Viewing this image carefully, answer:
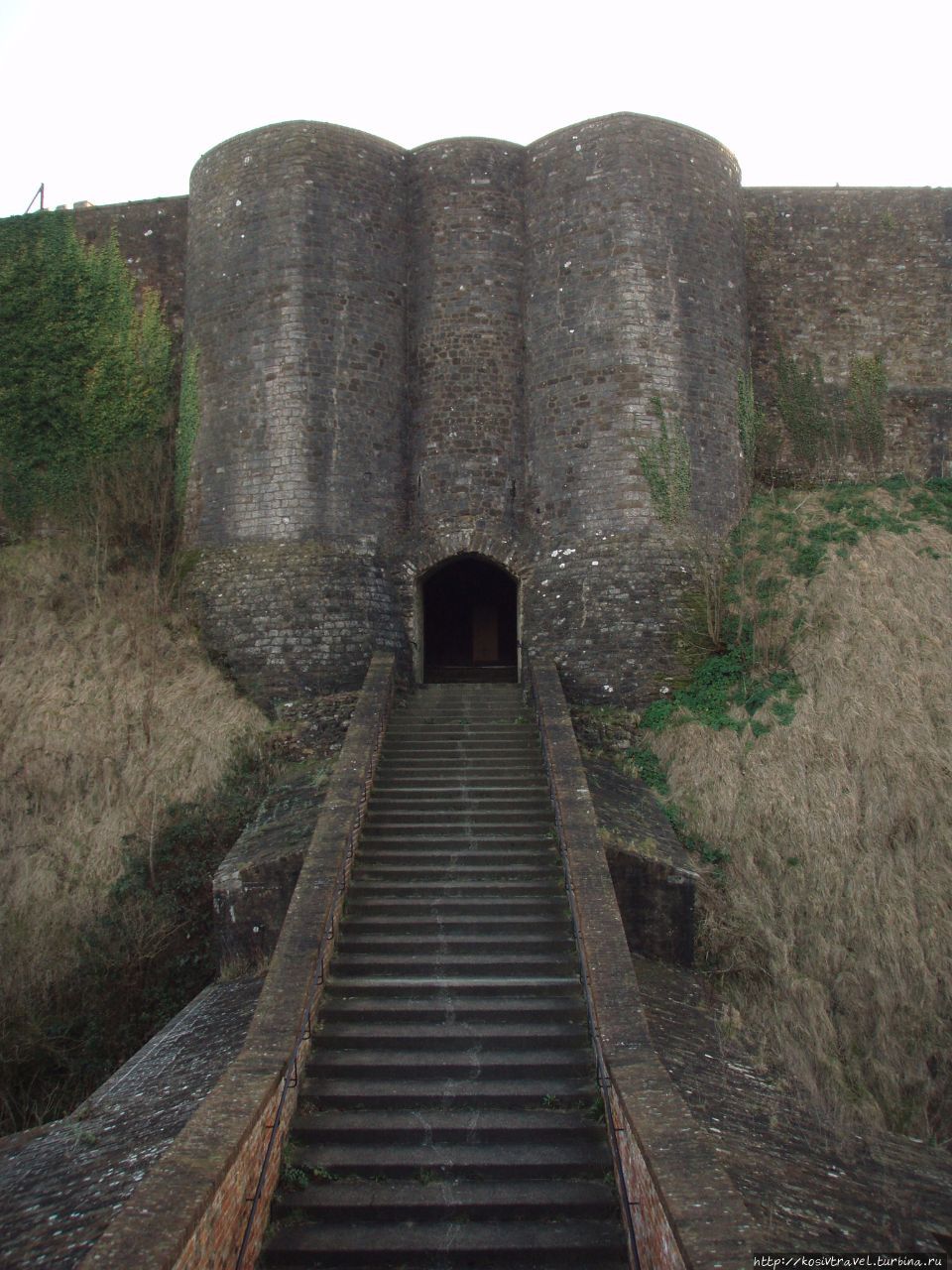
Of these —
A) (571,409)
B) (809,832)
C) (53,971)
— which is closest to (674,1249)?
(809,832)

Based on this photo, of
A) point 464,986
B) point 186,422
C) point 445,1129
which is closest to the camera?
point 445,1129

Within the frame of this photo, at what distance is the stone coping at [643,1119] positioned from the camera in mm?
5621

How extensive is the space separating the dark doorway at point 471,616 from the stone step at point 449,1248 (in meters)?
15.2

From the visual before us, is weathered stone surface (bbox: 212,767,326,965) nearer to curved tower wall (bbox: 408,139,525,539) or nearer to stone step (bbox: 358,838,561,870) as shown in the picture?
stone step (bbox: 358,838,561,870)

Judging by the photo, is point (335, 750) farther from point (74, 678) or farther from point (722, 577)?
point (722, 577)

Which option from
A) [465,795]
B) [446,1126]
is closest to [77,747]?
[465,795]

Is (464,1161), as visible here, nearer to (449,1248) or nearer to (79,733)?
(449,1248)

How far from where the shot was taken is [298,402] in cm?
1669

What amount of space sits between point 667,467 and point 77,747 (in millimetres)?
9722

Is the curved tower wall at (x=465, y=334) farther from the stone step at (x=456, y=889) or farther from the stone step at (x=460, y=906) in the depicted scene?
the stone step at (x=460, y=906)

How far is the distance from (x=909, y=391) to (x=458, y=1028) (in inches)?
636

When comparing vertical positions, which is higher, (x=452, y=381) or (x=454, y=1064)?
(x=452, y=381)

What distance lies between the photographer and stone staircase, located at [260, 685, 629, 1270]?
6914 millimetres

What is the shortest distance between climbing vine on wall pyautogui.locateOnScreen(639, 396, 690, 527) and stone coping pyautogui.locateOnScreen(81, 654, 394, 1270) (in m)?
7.92
